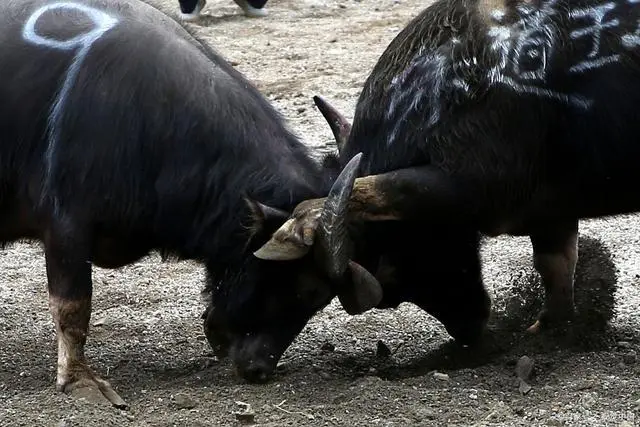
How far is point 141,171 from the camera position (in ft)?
17.8

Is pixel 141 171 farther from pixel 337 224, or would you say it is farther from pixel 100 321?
pixel 100 321

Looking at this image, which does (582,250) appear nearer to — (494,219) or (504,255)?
(504,255)

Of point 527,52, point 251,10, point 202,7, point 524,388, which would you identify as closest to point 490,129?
point 527,52

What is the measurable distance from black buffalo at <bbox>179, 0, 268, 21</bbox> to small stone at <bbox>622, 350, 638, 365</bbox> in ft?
32.9

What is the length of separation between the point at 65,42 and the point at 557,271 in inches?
101

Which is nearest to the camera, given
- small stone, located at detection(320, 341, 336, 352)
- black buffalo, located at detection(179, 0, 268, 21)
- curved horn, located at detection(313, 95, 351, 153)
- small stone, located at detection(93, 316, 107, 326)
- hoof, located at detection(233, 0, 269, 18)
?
curved horn, located at detection(313, 95, 351, 153)

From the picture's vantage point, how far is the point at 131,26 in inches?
222

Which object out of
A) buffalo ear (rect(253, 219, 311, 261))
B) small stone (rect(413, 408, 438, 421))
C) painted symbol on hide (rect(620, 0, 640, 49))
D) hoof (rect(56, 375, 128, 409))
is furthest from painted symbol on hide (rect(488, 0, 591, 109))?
hoof (rect(56, 375, 128, 409))

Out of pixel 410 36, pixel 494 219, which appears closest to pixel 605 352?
pixel 494 219

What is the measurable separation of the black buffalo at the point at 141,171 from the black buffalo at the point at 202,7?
9.41 meters

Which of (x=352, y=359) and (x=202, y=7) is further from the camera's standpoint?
(x=202, y=7)

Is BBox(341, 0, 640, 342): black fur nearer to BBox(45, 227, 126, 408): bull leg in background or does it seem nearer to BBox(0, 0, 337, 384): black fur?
BBox(0, 0, 337, 384): black fur

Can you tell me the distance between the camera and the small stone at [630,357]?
18.2 feet

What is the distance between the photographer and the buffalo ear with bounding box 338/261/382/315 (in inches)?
209
